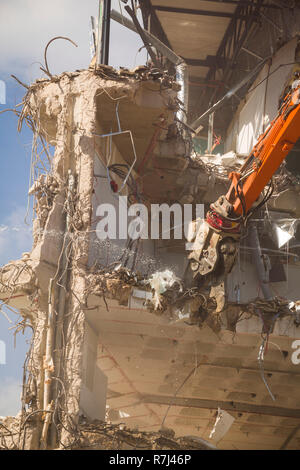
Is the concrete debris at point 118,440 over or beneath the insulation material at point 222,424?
over

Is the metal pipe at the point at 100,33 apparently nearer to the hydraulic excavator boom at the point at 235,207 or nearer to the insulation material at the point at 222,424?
the hydraulic excavator boom at the point at 235,207

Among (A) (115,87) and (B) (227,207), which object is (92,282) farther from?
(A) (115,87)

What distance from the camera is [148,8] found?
17016 millimetres

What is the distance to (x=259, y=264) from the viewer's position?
1194 cm

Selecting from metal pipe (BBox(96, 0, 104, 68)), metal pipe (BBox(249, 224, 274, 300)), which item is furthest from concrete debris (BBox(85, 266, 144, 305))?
metal pipe (BBox(96, 0, 104, 68))

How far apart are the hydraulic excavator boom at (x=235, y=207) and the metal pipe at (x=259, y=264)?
6.67 feet

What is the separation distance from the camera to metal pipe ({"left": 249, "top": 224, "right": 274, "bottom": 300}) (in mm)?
11625

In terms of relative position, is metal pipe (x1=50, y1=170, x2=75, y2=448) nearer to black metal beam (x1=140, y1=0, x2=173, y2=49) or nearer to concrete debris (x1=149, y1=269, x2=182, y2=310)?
concrete debris (x1=149, y1=269, x2=182, y2=310)

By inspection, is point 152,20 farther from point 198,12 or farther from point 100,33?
point 100,33

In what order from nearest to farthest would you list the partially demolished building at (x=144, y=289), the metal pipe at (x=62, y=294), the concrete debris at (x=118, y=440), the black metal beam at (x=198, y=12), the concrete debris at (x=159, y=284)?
the concrete debris at (x=118, y=440) → the metal pipe at (x=62, y=294) → the partially demolished building at (x=144, y=289) → the concrete debris at (x=159, y=284) → the black metal beam at (x=198, y=12)

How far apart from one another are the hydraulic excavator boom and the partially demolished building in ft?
1.37

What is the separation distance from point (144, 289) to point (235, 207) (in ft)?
6.82

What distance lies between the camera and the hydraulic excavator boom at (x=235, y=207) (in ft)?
30.1

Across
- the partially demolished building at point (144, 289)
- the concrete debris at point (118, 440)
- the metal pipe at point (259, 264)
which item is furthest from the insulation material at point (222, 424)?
the concrete debris at point (118, 440)
